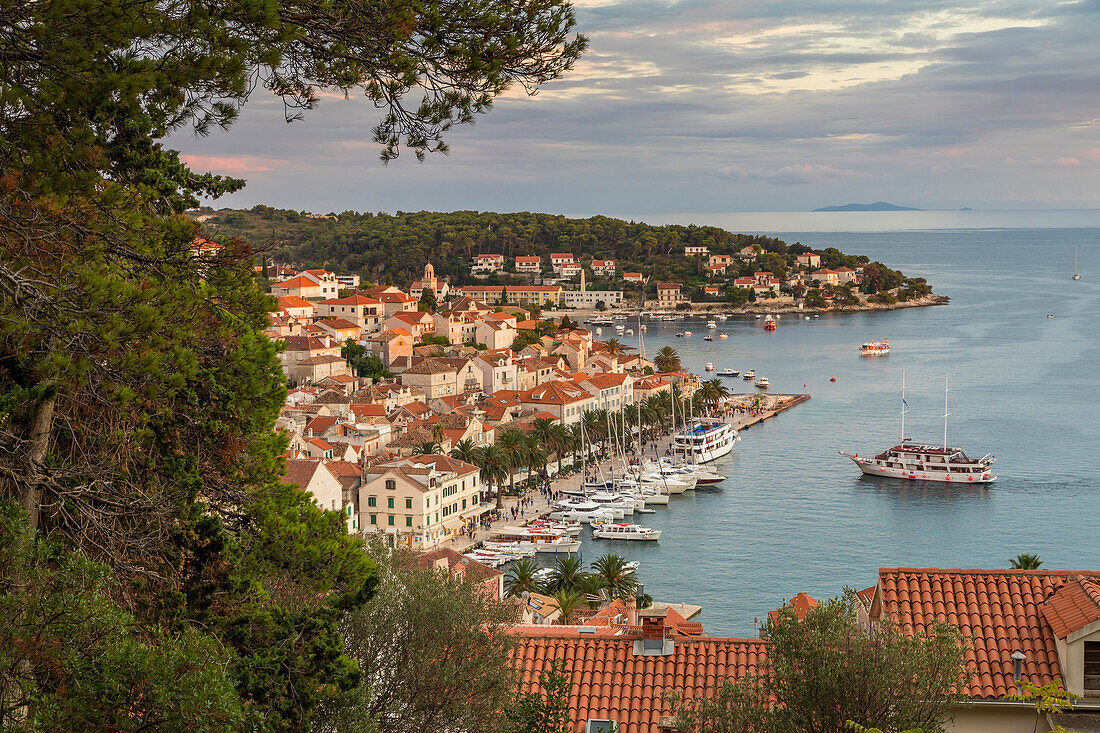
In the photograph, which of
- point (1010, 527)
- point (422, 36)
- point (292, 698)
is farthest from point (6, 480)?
point (1010, 527)

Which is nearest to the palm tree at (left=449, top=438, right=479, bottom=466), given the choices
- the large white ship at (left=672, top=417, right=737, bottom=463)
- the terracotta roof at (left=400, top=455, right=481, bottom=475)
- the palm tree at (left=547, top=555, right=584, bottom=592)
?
the terracotta roof at (left=400, top=455, right=481, bottom=475)

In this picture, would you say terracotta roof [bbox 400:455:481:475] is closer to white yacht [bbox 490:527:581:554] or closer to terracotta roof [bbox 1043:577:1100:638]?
white yacht [bbox 490:527:581:554]

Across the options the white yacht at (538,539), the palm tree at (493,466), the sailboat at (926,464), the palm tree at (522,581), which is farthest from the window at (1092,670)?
the sailboat at (926,464)

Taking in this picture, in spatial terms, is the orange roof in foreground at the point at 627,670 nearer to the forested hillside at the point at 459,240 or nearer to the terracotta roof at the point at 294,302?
the terracotta roof at the point at 294,302

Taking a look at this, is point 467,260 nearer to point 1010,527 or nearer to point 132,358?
point 1010,527

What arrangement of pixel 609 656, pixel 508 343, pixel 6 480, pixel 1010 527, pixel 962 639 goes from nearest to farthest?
pixel 6 480 < pixel 962 639 < pixel 609 656 < pixel 1010 527 < pixel 508 343

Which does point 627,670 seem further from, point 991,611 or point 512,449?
point 512,449
